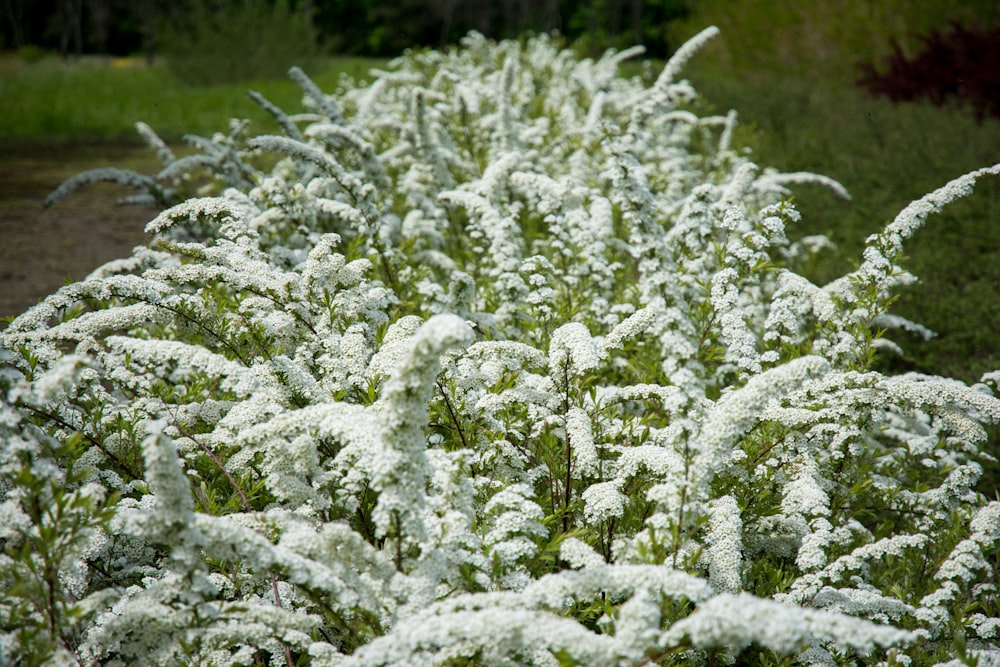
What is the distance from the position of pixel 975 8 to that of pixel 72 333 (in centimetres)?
1578

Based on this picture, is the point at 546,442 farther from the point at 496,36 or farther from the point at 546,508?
the point at 496,36

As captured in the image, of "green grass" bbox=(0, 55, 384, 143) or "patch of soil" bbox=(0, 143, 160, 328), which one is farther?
"green grass" bbox=(0, 55, 384, 143)

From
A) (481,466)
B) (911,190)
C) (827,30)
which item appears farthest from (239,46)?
(481,466)

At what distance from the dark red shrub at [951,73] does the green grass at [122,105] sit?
9.56 metres

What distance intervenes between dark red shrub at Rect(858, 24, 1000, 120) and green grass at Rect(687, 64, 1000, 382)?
0.47 metres

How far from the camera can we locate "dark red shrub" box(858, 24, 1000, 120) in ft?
33.3

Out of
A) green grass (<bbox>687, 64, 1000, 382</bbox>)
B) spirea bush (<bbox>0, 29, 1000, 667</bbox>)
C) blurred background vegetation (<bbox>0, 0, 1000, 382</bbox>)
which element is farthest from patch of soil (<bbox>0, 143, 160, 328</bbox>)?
green grass (<bbox>687, 64, 1000, 382</bbox>)

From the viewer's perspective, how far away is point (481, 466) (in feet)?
9.19

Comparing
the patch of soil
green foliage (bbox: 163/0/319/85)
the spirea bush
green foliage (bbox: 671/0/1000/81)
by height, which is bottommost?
the patch of soil

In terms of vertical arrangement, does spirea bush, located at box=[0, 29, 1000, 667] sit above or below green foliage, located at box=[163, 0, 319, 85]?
below

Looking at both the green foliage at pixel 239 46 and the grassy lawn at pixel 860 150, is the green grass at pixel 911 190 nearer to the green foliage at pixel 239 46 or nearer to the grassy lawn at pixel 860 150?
the grassy lawn at pixel 860 150

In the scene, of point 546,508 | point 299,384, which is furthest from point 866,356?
point 299,384

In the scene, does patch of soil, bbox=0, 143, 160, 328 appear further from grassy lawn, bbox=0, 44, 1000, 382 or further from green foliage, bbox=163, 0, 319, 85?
Result: green foliage, bbox=163, 0, 319, 85

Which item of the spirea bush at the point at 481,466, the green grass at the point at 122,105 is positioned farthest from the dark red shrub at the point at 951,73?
the green grass at the point at 122,105
